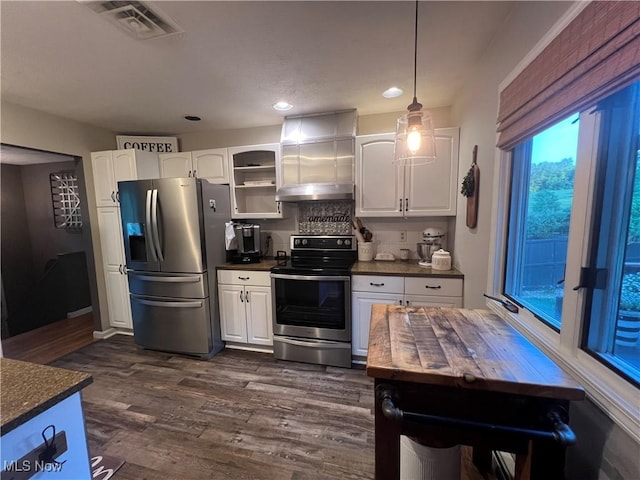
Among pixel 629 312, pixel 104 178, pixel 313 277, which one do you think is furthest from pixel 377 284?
pixel 104 178

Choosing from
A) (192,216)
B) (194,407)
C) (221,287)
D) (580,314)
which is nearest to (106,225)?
(192,216)

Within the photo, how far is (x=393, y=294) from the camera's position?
7.95 ft

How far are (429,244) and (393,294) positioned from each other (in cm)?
73

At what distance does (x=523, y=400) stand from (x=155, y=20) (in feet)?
8.02

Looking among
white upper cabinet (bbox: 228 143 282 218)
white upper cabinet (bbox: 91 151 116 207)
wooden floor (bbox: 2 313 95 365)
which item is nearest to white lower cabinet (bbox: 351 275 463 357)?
white upper cabinet (bbox: 228 143 282 218)

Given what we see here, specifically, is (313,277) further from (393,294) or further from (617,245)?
(617,245)

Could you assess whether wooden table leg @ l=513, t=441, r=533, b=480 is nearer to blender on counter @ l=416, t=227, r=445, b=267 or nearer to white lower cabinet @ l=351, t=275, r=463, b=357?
white lower cabinet @ l=351, t=275, r=463, b=357

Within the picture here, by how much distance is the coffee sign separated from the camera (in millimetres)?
3318

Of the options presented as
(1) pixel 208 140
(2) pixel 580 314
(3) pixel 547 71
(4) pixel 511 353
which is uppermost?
(1) pixel 208 140

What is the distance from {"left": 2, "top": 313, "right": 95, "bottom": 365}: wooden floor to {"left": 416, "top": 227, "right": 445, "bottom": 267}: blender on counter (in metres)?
4.03

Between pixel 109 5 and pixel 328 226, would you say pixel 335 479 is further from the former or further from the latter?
pixel 109 5

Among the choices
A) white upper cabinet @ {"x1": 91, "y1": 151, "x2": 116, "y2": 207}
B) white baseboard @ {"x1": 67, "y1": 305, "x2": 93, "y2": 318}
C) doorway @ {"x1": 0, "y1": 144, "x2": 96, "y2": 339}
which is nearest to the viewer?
white upper cabinet @ {"x1": 91, "y1": 151, "x2": 116, "y2": 207}

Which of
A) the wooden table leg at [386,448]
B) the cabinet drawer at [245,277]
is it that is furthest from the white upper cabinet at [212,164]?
the wooden table leg at [386,448]

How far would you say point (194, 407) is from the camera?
2.06m
